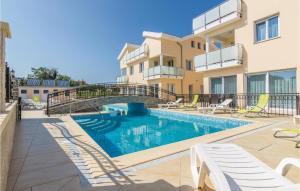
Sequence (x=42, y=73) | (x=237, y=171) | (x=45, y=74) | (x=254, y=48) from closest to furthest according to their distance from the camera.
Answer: (x=237, y=171) < (x=254, y=48) < (x=42, y=73) < (x=45, y=74)

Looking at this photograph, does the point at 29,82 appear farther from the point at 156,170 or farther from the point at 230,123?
the point at 156,170

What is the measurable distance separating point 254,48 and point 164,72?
1031cm

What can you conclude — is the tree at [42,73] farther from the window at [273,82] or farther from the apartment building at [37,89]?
the window at [273,82]

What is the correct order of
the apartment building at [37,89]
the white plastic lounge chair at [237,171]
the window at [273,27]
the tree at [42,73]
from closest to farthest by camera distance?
the white plastic lounge chair at [237,171], the window at [273,27], the apartment building at [37,89], the tree at [42,73]

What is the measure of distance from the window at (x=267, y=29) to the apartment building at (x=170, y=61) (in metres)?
10.5

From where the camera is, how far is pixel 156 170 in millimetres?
3461

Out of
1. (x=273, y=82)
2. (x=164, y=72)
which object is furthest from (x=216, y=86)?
(x=164, y=72)

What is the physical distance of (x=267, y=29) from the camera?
39.8 feet

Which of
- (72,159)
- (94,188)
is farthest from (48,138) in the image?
(94,188)

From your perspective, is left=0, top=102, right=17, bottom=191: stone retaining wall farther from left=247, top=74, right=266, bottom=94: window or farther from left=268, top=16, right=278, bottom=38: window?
left=268, top=16, right=278, bottom=38: window

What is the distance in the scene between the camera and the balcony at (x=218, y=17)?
13.5 metres

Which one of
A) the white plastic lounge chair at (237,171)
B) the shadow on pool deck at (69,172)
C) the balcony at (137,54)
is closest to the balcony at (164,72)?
the balcony at (137,54)

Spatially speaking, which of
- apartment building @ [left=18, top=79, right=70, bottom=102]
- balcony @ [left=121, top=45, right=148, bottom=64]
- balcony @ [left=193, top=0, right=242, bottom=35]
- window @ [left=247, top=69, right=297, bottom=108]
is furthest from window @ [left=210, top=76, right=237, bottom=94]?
apartment building @ [left=18, top=79, right=70, bottom=102]

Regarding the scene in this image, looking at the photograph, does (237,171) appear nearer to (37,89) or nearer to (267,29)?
(267,29)
